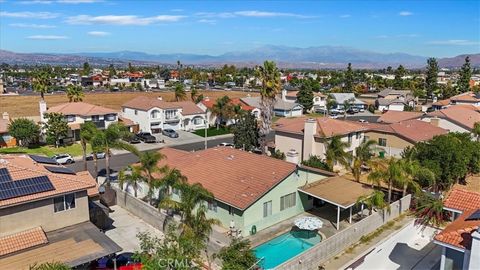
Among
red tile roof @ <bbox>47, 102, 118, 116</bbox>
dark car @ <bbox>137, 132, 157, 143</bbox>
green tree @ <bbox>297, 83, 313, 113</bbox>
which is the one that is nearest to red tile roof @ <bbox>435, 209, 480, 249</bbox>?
dark car @ <bbox>137, 132, 157, 143</bbox>

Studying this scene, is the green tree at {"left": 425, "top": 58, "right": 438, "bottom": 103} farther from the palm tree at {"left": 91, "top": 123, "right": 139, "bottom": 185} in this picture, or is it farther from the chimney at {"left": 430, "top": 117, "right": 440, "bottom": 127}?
the palm tree at {"left": 91, "top": 123, "right": 139, "bottom": 185}

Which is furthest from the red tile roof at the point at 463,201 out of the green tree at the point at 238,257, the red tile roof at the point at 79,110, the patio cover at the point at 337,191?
the red tile roof at the point at 79,110

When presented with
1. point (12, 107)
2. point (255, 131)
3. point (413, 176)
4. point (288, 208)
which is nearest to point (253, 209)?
point (288, 208)

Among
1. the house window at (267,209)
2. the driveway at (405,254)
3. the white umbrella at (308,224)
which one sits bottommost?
the driveway at (405,254)

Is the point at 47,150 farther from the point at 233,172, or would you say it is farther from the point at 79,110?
the point at 233,172

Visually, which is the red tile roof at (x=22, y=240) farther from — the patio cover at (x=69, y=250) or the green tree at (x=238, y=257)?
Result: the green tree at (x=238, y=257)

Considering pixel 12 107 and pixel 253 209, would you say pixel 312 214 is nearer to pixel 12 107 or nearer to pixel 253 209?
pixel 253 209
